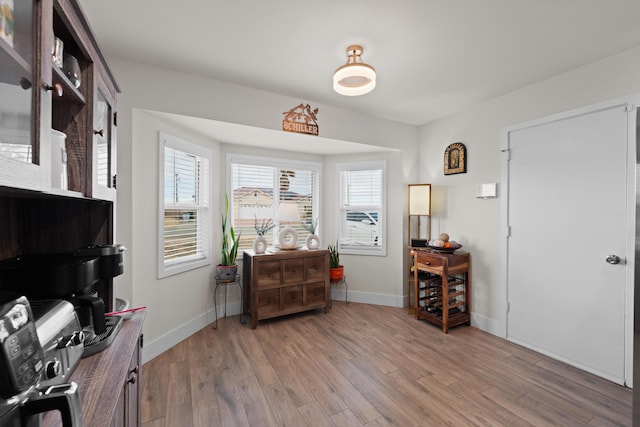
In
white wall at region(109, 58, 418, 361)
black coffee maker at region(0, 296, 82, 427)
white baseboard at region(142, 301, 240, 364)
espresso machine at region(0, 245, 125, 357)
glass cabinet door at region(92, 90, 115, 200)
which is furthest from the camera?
white baseboard at region(142, 301, 240, 364)

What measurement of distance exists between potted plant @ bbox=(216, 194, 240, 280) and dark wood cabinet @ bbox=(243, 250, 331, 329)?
0.16 meters

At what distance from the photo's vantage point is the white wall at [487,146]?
87.8 inches

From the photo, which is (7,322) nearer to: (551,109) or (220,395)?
(220,395)

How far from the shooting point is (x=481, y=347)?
2.69 m

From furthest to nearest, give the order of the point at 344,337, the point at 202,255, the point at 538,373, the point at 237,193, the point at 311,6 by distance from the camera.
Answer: the point at 237,193 < the point at 202,255 < the point at 344,337 < the point at 538,373 < the point at 311,6

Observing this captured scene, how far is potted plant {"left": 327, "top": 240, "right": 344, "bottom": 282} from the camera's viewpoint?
147 inches

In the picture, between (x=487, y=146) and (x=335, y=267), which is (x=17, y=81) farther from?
(x=487, y=146)

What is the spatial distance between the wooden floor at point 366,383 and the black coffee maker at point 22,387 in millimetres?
1517

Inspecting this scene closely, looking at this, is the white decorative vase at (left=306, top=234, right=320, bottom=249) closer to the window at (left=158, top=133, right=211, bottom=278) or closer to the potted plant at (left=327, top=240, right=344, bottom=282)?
the potted plant at (left=327, top=240, right=344, bottom=282)

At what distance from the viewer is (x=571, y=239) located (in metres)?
2.41

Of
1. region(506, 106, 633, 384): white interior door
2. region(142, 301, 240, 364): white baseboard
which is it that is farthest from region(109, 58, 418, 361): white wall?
region(506, 106, 633, 384): white interior door

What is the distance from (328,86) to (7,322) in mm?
2739

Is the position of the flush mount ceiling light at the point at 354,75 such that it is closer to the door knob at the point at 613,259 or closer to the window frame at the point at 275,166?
the window frame at the point at 275,166

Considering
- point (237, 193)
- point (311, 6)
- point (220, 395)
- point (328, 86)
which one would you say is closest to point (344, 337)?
point (220, 395)
